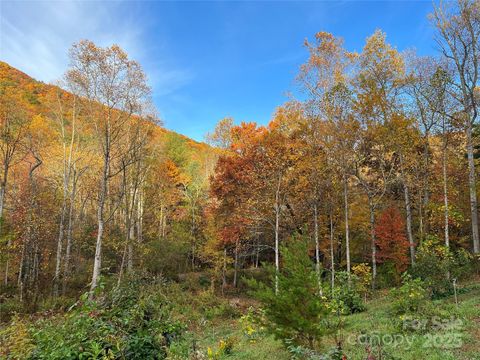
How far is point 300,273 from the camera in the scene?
5129mm

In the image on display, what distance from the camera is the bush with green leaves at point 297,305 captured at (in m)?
4.96

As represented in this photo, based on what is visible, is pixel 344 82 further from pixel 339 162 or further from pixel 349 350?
pixel 349 350

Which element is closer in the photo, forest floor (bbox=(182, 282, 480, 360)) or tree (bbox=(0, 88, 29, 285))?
forest floor (bbox=(182, 282, 480, 360))

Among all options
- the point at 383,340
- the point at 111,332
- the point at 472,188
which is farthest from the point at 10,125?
the point at 472,188

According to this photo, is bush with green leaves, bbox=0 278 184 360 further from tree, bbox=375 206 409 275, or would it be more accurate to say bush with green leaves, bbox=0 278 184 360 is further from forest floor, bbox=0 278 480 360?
tree, bbox=375 206 409 275

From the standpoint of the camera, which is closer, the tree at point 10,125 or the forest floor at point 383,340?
the forest floor at point 383,340

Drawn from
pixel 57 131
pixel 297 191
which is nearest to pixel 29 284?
pixel 57 131

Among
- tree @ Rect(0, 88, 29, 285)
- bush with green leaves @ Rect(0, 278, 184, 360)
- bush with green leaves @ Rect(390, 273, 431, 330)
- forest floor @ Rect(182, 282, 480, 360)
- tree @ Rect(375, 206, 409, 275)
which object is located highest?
tree @ Rect(0, 88, 29, 285)

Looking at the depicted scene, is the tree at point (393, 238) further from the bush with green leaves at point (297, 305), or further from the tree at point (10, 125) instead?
the tree at point (10, 125)

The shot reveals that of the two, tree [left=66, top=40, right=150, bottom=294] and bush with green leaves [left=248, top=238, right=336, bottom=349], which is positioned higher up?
tree [left=66, top=40, right=150, bottom=294]

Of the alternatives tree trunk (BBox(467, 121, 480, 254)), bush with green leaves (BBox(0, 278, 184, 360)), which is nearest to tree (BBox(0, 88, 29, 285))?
bush with green leaves (BBox(0, 278, 184, 360))

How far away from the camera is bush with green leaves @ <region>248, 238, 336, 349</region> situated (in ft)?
16.3

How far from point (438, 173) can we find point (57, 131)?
78.9 ft

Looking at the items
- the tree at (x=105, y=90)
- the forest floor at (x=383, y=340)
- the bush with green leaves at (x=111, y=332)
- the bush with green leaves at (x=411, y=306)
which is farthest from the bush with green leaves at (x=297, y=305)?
the tree at (x=105, y=90)
